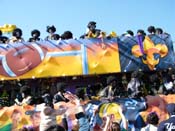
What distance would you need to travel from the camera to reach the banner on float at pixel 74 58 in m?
13.0

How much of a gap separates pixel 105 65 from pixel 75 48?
0.96m

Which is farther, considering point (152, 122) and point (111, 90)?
point (111, 90)

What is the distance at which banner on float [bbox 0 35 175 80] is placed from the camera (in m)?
13.0

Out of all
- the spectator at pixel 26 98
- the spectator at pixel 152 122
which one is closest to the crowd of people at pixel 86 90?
the spectator at pixel 26 98

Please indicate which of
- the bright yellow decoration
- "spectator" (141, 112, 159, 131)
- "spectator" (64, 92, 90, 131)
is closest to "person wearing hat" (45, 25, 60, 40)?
the bright yellow decoration

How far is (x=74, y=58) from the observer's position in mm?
13078

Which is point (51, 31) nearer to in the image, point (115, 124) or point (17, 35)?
point (17, 35)

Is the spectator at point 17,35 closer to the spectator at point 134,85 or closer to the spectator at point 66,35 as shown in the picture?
the spectator at point 66,35

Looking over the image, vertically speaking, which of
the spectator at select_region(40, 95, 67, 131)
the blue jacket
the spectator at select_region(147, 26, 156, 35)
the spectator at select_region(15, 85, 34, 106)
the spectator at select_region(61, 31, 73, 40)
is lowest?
the blue jacket

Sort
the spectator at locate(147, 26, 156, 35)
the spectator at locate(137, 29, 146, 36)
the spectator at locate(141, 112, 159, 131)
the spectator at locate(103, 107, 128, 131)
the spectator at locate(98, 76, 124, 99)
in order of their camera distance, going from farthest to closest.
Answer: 1. the spectator at locate(147, 26, 156, 35)
2. the spectator at locate(137, 29, 146, 36)
3. the spectator at locate(98, 76, 124, 99)
4. the spectator at locate(141, 112, 159, 131)
5. the spectator at locate(103, 107, 128, 131)

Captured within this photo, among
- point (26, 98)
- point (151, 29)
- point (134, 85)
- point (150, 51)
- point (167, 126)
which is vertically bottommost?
point (167, 126)

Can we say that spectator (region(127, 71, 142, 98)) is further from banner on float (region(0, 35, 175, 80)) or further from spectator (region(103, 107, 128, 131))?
spectator (region(103, 107, 128, 131))

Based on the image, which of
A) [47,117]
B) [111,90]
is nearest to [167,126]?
[47,117]

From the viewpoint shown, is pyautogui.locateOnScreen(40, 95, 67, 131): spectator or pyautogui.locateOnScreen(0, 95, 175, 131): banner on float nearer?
pyautogui.locateOnScreen(40, 95, 67, 131): spectator
